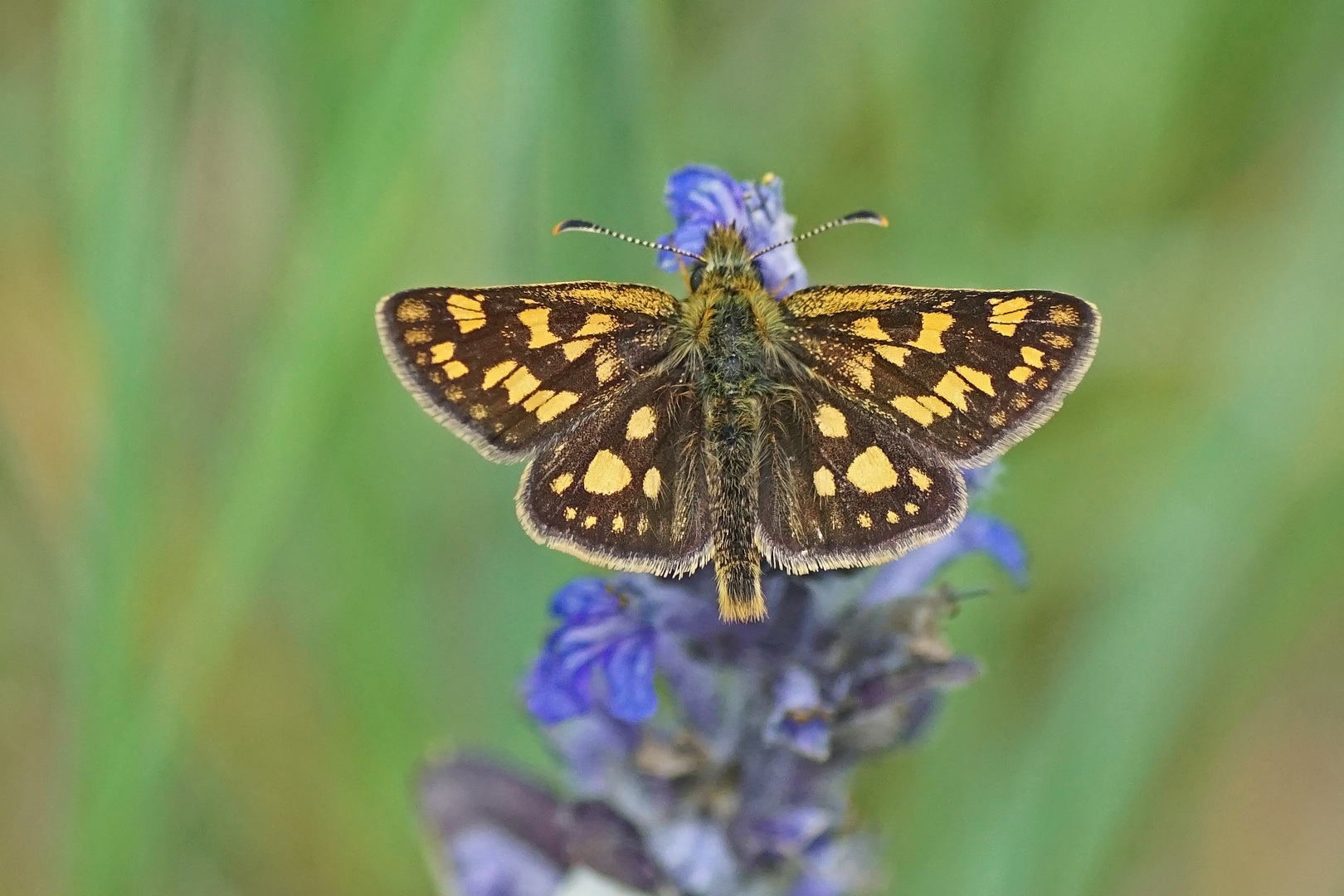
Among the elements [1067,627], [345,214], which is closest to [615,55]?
[345,214]

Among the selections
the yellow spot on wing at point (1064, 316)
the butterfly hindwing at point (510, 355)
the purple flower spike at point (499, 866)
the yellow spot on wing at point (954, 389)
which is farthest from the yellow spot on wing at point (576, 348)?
the purple flower spike at point (499, 866)

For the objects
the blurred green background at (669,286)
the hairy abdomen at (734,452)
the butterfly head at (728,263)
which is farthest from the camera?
the blurred green background at (669,286)

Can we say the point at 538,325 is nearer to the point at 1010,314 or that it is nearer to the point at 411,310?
the point at 411,310

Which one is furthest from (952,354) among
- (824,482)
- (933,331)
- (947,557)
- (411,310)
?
(411,310)

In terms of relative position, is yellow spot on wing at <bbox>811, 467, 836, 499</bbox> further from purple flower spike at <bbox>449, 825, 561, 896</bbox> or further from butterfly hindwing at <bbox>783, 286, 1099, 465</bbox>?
purple flower spike at <bbox>449, 825, 561, 896</bbox>

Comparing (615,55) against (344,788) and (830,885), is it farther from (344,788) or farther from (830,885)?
(344,788)

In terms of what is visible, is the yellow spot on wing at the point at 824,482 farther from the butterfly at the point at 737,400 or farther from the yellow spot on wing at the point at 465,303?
the yellow spot on wing at the point at 465,303

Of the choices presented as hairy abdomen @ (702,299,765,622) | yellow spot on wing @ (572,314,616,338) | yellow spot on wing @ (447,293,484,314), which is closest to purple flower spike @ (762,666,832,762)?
hairy abdomen @ (702,299,765,622)
